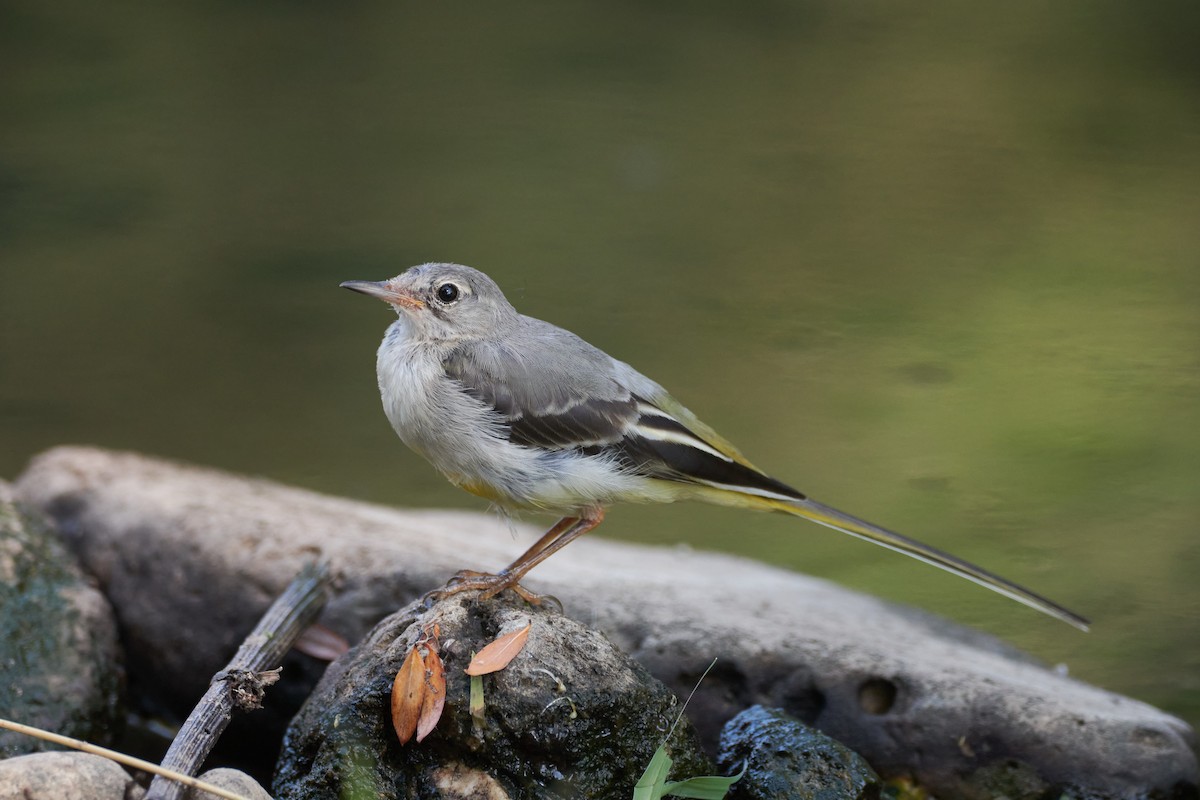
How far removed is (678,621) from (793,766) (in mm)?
840

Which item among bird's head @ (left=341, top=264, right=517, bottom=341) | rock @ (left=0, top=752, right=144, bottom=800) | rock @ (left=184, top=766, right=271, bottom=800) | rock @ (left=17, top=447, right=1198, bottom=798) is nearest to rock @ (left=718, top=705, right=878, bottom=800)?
rock @ (left=17, top=447, right=1198, bottom=798)

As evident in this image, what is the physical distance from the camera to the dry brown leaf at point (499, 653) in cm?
294

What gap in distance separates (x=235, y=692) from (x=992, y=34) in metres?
7.71

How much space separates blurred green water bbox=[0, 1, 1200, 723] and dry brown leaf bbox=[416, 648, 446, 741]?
145 inches

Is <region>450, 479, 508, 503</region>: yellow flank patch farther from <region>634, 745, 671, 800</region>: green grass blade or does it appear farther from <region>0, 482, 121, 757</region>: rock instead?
<region>0, 482, 121, 757</region>: rock

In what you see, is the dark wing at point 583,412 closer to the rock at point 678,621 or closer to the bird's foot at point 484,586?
the bird's foot at point 484,586

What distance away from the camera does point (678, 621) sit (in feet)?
12.8

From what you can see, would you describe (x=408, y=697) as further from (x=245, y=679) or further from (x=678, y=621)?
(x=678, y=621)

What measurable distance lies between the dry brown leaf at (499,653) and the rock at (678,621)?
2.90 feet

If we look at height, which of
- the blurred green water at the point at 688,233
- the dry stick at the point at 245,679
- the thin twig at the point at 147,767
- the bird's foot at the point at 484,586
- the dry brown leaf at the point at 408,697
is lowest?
the thin twig at the point at 147,767

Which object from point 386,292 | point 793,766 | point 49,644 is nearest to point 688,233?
point 386,292

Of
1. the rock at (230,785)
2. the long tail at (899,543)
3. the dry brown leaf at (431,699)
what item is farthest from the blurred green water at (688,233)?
the rock at (230,785)

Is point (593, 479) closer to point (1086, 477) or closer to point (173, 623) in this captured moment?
point (173, 623)

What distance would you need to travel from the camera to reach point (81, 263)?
8.34 m
